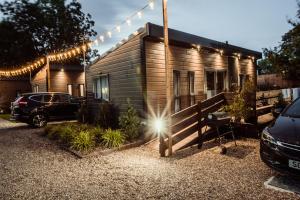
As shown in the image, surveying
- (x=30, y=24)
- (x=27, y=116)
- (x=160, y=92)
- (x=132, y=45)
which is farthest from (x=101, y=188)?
(x=30, y=24)

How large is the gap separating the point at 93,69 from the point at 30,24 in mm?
24858

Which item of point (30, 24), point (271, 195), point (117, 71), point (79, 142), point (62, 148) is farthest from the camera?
point (30, 24)

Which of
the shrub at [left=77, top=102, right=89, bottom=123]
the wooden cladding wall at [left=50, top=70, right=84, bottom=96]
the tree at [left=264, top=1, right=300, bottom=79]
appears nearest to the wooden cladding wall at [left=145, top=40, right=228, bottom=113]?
the shrub at [left=77, top=102, right=89, bottom=123]

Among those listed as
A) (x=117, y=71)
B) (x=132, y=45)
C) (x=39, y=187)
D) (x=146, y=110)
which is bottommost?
(x=39, y=187)

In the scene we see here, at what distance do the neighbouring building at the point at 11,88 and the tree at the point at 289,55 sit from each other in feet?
86.9

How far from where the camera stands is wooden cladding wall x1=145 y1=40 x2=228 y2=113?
9484mm

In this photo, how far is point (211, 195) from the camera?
420cm

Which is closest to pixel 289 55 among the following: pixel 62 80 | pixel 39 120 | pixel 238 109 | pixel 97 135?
pixel 238 109

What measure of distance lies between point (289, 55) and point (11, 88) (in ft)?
94.9

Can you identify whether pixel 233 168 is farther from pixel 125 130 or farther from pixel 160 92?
pixel 160 92

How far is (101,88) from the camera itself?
12.9m

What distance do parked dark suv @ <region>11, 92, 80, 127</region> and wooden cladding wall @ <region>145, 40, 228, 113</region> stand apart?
6.34 m

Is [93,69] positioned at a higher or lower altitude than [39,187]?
higher

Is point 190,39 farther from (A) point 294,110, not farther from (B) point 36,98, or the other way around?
(B) point 36,98
